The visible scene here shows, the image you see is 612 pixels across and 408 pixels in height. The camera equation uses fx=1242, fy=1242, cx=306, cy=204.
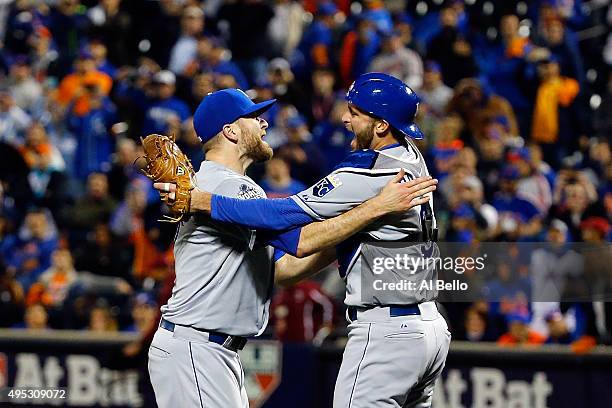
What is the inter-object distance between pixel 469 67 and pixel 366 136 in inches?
294

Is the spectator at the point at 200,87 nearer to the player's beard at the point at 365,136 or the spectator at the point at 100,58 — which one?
the spectator at the point at 100,58

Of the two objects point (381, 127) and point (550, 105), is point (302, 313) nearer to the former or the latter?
point (381, 127)

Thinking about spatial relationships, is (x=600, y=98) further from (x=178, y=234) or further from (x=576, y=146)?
(x=178, y=234)

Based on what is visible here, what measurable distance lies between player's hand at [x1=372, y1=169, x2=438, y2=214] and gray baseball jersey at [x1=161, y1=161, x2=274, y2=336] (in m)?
0.62

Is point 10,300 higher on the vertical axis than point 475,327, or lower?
higher

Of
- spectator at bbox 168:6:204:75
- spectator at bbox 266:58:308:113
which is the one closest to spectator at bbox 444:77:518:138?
spectator at bbox 266:58:308:113

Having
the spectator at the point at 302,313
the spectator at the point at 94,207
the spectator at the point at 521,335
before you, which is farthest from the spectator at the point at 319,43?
the spectator at the point at 521,335

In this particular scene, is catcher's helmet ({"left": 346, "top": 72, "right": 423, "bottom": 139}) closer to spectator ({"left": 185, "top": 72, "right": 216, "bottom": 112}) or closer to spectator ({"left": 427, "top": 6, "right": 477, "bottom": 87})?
spectator ({"left": 185, "top": 72, "right": 216, "bottom": 112})

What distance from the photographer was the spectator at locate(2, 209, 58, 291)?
11.4m

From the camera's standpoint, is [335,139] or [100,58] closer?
[335,139]

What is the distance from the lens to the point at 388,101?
207 inches

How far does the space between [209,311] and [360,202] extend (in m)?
0.80

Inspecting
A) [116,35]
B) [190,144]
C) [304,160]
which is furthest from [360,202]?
[116,35]

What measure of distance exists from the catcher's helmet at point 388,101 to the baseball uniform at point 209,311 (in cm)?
63
